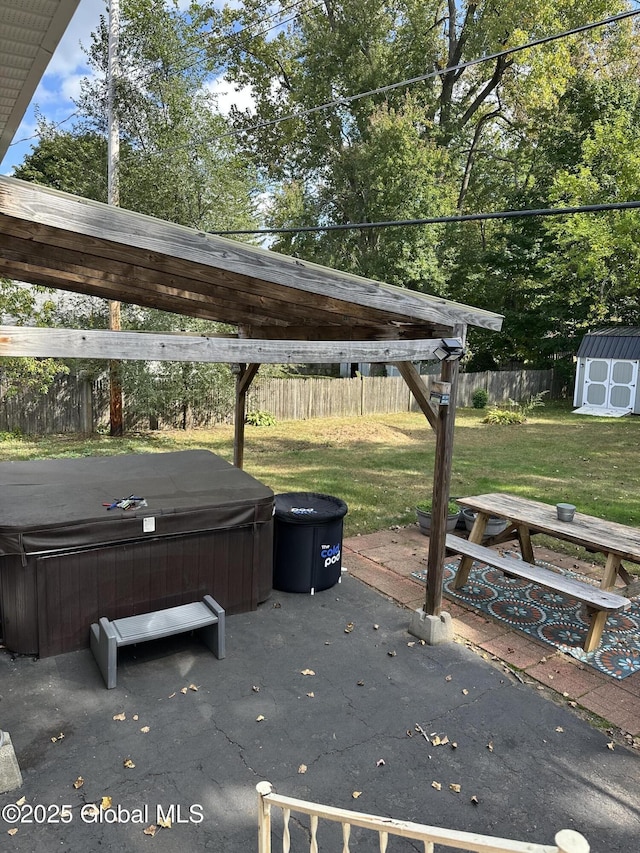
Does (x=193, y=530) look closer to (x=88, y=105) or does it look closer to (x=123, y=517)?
(x=123, y=517)

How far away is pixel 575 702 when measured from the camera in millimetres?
3816

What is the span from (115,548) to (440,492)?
8.30 ft

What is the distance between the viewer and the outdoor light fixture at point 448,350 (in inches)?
174

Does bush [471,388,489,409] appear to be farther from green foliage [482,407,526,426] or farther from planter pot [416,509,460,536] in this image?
planter pot [416,509,460,536]

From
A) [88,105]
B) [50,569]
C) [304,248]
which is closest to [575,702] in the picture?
[50,569]

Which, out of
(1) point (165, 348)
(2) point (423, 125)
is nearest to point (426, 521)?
(1) point (165, 348)

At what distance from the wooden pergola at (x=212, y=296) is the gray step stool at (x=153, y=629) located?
1.68 m

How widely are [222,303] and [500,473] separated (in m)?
6.67

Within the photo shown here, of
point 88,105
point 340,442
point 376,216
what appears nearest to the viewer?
point 340,442

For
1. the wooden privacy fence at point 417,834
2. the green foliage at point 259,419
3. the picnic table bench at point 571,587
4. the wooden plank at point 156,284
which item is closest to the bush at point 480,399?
the green foliage at point 259,419

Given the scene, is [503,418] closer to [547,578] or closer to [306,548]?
[547,578]

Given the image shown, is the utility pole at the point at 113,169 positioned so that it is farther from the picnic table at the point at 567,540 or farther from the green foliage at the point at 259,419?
the picnic table at the point at 567,540

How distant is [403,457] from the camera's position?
11.9 m

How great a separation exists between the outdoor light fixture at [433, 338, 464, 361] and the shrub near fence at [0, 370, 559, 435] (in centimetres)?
1075
